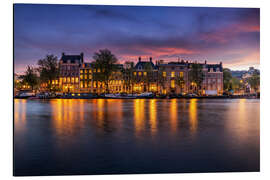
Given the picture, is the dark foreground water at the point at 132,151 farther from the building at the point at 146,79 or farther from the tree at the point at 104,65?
the building at the point at 146,79

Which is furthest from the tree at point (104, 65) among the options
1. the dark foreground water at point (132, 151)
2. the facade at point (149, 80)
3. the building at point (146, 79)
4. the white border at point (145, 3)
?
the white border at point (145, 3)

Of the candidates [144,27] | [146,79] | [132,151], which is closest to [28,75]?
[144,27]

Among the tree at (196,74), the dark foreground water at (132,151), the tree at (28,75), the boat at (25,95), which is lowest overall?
the dark foreground water at (132,151)

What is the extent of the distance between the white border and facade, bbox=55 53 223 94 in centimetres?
2410

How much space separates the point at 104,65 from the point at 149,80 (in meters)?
7.64

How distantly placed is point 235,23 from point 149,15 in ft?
9.37

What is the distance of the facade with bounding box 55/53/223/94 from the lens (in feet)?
108

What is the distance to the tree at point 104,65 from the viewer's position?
2759cm

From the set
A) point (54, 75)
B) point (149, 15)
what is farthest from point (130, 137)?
point (54, 75)

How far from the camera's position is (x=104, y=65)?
1187 inches

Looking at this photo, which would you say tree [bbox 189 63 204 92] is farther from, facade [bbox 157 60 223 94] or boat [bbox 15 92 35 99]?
boat [bbox 15 92 35 99]

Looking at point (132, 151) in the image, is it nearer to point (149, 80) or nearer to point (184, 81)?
point (149, 80)

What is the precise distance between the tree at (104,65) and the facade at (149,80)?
468 millimetres
